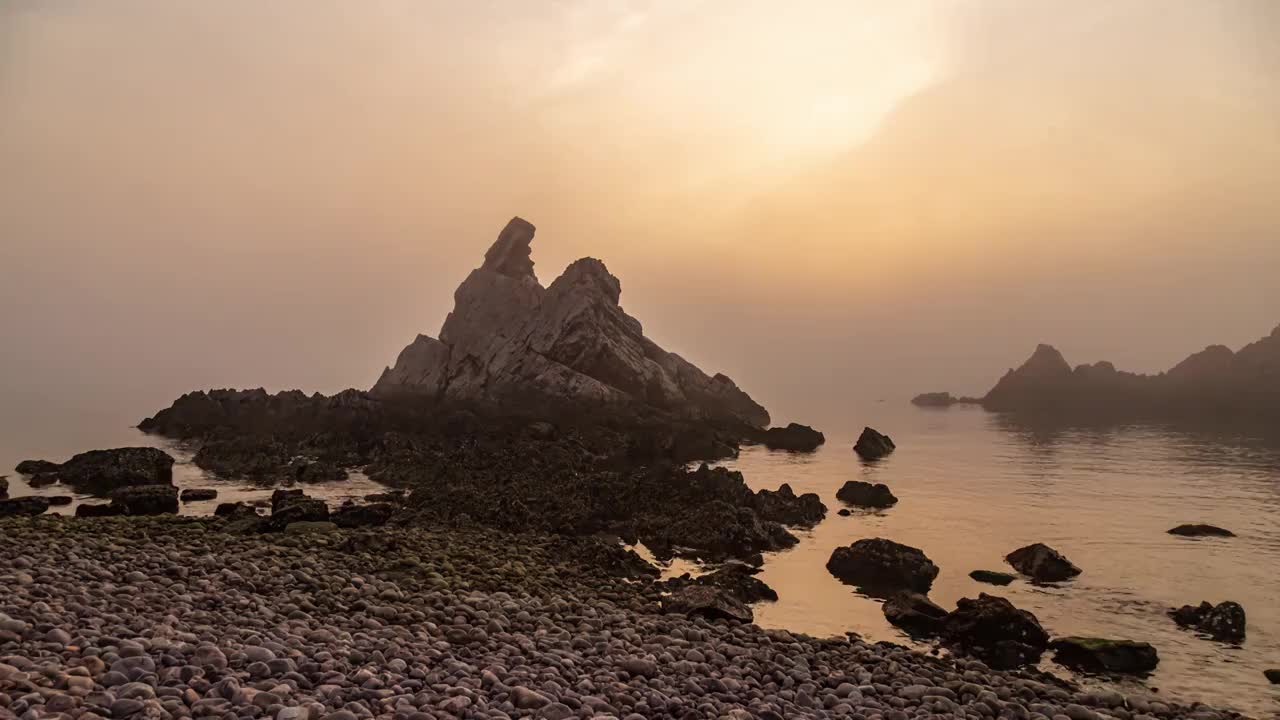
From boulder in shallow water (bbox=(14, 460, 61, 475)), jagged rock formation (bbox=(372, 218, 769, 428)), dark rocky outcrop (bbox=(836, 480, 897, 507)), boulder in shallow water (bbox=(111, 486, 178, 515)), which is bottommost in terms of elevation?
boulder in shallow water (bbox=(111, 486, 178, 515))

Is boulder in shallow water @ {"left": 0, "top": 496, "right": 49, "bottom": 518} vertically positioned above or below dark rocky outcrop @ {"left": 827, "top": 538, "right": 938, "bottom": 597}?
below

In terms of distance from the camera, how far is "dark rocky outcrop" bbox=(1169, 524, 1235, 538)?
28266mm

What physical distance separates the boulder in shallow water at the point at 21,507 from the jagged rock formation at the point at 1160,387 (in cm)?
13907

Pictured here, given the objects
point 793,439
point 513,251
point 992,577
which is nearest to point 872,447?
point 793,439

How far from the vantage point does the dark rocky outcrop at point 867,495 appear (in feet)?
117

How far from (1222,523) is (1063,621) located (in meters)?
19.2

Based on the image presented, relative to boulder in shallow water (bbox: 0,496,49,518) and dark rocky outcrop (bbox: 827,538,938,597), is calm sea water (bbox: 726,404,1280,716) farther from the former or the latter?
boulder in shallow water (bbox: 0,496,49,518)

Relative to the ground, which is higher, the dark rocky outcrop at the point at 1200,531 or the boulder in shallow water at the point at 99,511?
the dark rocky outcrop at the point at 1200,531

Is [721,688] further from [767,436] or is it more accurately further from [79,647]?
[767,436]

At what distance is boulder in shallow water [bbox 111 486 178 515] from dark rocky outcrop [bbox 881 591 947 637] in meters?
26.0

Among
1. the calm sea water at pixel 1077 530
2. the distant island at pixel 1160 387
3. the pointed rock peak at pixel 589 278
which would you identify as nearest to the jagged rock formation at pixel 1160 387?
the distant island at pixel 1160 387

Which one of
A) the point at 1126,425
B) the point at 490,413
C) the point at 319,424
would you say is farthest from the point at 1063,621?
the point at 1126,425

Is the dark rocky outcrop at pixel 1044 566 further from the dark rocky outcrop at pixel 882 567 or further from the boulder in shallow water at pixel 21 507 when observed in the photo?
the boulder in shallow water at pixel 21 507

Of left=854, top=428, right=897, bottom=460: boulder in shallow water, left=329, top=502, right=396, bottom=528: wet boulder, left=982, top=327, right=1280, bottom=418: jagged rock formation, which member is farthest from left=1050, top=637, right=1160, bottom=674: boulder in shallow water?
left=982, top=327, right=1280, bottom=418: jagged rock formation
